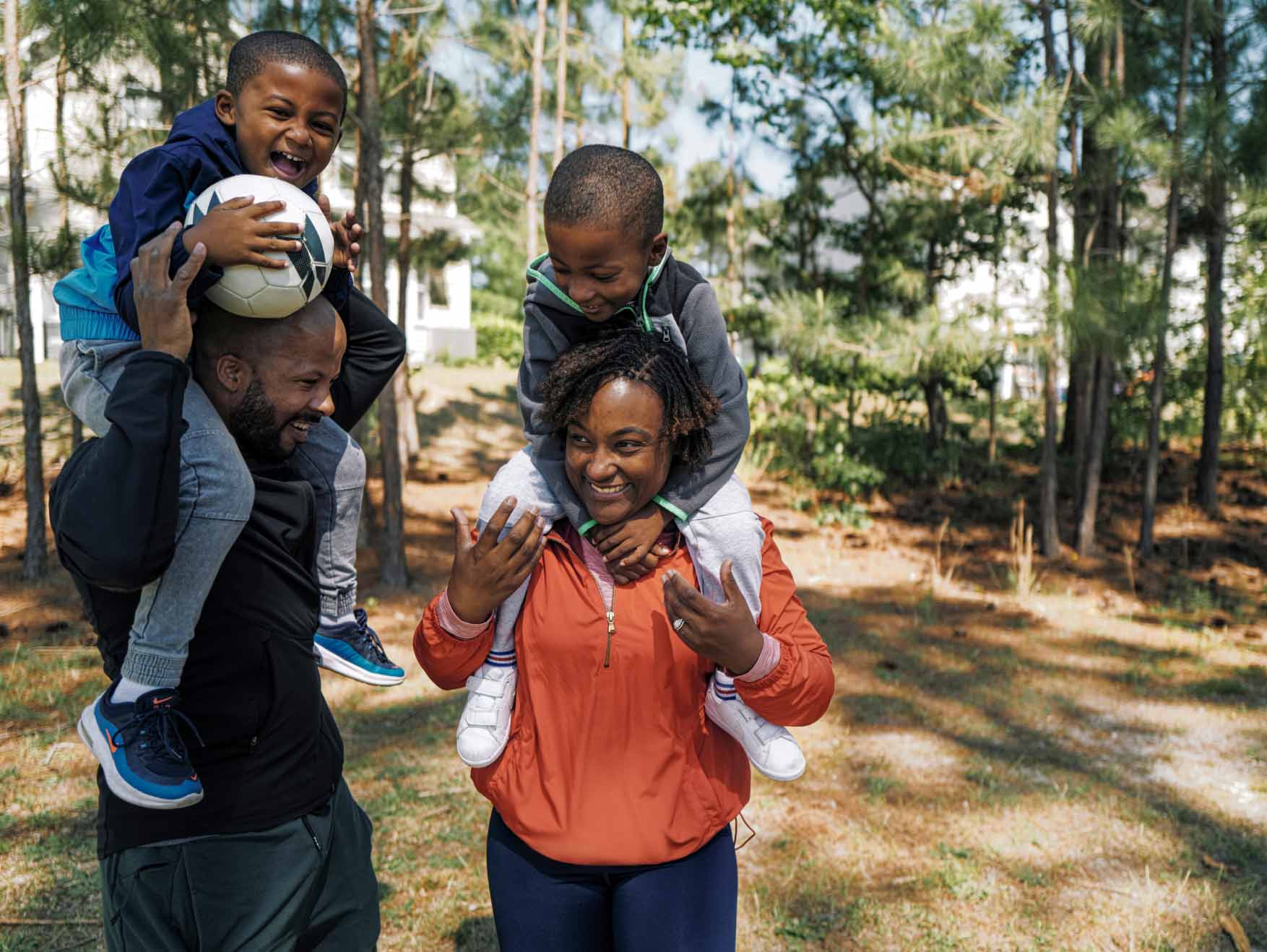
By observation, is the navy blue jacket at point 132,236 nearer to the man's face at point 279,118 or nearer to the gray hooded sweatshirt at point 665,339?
the man's face at point 279,118

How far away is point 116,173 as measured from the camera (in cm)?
865

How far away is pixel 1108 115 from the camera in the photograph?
8492mm

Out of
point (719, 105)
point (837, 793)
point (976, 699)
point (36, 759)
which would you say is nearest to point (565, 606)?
point (837, 793)

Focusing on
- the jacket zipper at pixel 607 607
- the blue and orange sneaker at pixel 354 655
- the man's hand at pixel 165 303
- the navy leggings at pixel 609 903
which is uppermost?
the man's hand at pixel 165 303

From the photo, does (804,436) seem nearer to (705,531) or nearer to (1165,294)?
(1165,294)

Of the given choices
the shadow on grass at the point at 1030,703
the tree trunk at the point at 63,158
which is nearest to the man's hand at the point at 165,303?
the shadow on grass at the point at 1030,703

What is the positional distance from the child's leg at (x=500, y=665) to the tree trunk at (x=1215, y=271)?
797cm

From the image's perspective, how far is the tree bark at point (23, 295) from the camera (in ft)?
23.6

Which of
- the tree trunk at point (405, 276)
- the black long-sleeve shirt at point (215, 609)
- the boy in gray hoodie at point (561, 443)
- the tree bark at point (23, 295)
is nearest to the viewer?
Answer: the black long-sleeve shirt at point (215, 609)

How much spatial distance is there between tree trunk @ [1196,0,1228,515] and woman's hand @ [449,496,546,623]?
26.5ft

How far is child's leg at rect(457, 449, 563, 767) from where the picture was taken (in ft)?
6.59

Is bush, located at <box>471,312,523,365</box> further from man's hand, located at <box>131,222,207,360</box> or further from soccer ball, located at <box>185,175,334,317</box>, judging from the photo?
man's hand, located at <box>131,222,207,360</box>

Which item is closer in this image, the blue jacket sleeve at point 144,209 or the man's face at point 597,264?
the blue jacket sleeve at point 144,209

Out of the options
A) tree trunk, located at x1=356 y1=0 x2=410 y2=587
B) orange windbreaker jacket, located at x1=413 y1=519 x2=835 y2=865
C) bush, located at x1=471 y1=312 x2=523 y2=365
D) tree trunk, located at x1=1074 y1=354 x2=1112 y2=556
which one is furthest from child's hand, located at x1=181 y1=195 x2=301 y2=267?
bush, located at x1=471 y1=312 x2=523 y2=365
